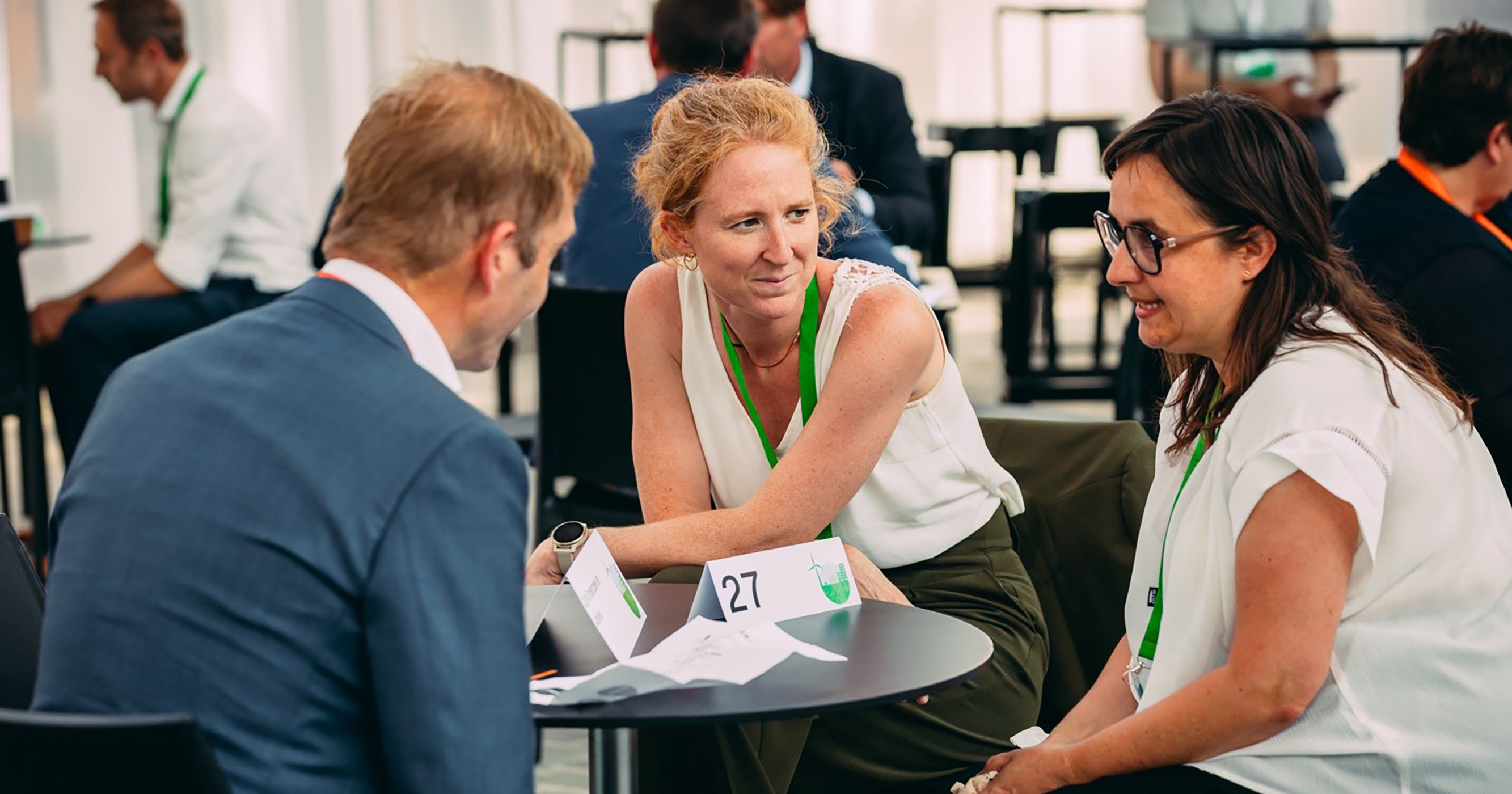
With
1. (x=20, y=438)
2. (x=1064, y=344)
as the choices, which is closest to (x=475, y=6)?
(x=1064, y=344)

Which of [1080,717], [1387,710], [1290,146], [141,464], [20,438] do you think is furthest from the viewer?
[20,438]

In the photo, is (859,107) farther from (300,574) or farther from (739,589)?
(300,574)

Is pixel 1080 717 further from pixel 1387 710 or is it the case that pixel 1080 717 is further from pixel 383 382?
pixel 383 382

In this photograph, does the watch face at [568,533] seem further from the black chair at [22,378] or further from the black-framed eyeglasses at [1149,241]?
the black chair at [22,378]

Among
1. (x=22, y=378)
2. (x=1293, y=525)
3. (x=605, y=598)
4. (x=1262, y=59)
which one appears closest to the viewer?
(x=1293, y=525)

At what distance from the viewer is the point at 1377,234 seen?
2.88 m

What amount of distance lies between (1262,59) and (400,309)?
17.6 feet

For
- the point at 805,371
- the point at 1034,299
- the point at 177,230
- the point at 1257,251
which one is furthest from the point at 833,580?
the point at 177,230

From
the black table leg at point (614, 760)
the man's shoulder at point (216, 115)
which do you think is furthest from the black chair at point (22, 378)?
the black table leg at point (614, 760)

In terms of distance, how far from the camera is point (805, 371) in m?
2.21

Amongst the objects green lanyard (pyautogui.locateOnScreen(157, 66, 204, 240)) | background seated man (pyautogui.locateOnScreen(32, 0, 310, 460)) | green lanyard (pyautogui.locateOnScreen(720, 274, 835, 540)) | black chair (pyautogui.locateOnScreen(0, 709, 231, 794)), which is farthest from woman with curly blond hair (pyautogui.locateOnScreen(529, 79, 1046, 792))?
green lanyard (pyautogui.locateOnScreen(157, 66, 204, 240))

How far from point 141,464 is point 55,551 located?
0.13 metres

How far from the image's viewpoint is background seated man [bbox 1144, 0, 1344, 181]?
221 inches

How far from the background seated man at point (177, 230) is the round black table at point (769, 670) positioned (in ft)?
10.6
